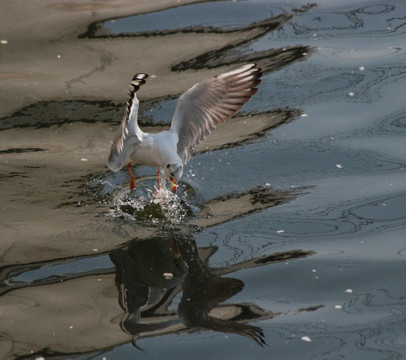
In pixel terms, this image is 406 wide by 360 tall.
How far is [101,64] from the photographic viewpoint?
8648 millimetres

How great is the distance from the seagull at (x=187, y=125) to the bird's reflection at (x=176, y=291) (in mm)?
794

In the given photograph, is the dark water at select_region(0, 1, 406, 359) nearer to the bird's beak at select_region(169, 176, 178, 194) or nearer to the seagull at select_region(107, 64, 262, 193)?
the bird's beak at select_region(169, 176, 178, 194)

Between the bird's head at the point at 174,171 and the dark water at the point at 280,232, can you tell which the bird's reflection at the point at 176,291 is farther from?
the bird's head at the point at 174,171

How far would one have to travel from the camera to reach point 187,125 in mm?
6586

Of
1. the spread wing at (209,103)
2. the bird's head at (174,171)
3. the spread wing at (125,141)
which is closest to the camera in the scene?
the spread wing at (125,141)

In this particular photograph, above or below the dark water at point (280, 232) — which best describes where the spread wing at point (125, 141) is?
above

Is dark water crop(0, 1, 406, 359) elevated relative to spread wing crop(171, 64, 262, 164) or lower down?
lower down

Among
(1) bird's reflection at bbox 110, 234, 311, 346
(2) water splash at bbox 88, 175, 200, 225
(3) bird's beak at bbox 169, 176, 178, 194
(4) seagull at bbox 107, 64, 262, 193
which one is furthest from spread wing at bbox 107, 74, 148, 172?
(1) bird's reflection at bbox 110, 234, 311, 346

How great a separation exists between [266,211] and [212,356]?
1766 mm

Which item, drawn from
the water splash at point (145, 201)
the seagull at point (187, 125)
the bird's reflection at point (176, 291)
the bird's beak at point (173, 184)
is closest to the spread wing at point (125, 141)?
the seagull at point (187, 125)

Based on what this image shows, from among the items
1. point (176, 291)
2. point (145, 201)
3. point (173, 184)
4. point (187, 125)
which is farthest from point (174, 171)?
point (176, 291)

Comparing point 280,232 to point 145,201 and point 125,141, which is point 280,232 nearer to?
point 145,201

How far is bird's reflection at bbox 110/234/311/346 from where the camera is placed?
4.63m

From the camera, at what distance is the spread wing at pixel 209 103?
6336 mm
